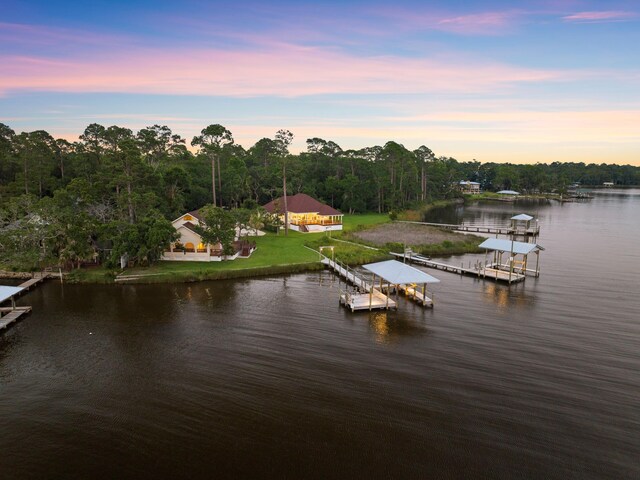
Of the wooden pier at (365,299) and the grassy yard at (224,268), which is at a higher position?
the grassy yard at (224,268)

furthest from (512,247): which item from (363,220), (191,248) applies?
(363,220)

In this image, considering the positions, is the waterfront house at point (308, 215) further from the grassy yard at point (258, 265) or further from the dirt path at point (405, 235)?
the grassy yard at point (258, 265)

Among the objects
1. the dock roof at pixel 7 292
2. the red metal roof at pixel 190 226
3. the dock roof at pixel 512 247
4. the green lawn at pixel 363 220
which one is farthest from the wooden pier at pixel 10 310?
the green lawn at pixel 363 220

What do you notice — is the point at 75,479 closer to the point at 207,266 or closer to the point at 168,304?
the point at 168,304

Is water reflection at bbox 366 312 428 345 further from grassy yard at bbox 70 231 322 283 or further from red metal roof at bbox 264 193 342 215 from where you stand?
red metal roof at bbox 264 193 342 215

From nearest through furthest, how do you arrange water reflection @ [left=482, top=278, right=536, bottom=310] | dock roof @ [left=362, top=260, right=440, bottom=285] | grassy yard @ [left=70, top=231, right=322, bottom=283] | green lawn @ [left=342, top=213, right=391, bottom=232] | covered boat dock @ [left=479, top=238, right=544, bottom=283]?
dock roof @ [left=362, top=260, right=440, bottom=285] → water reflection @ [left=482, top=278, right=536, bottom=310] → grassy yard @ [left=70, top=231, right=322, bottom=283] → covered boat dock @ [left=479, top=238, right=544, bottom=283] → green lawn @ [left=342, top=213, right=391, bottom=232]

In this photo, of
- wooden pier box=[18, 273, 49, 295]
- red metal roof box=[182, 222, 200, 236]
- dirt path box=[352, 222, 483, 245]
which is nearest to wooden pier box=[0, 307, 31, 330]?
wooden pier box=[18, 273, 49, 295]

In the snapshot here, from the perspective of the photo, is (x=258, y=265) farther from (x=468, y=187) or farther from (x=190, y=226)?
(x=468, y=187)
